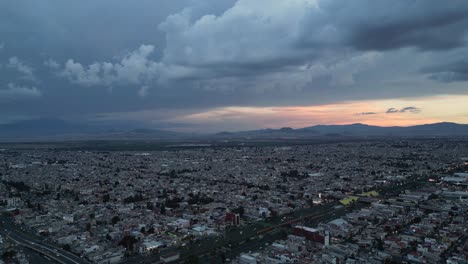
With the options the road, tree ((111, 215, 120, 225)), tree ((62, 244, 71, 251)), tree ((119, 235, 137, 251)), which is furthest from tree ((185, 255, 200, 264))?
tree ((111, 215, 120, 225))

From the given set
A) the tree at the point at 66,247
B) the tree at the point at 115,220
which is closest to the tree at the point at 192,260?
the tree at the point at 66,247

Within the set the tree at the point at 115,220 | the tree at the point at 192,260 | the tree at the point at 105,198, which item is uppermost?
the tree at the point at 105,198

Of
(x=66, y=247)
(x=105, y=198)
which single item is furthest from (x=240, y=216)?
(x=105, y=198)

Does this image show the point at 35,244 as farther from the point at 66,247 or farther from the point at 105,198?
the point at 105,198

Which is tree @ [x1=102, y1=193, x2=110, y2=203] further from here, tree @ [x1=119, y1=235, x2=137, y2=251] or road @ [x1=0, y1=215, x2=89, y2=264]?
tree @ [x1=119, y1=235, x2=137, y2=251]

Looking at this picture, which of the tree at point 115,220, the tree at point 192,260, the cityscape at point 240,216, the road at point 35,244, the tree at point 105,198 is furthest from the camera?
the tree at point 105,198

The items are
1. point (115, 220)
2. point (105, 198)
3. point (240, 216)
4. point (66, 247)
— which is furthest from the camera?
point (105, 198)

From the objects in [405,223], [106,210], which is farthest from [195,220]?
[405,223]

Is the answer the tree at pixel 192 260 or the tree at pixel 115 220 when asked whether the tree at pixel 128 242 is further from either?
the tree at pixel 115 220

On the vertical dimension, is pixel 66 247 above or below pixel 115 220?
below
